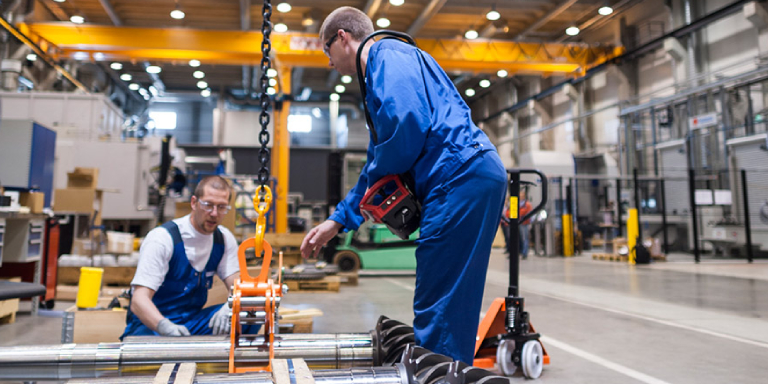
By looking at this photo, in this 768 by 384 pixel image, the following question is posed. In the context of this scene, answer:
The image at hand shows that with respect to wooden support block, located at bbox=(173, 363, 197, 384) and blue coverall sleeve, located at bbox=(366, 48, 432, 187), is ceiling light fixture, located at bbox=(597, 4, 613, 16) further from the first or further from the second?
wooden support block, located at bbox=(173, 363, 197, 384)

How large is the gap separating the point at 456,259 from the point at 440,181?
0.87ft

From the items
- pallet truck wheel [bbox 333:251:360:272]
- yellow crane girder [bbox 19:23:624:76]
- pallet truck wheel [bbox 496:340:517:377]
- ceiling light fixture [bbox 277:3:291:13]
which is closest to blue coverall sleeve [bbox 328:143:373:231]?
pallet truck wheel [bbox 496:340:517:377]

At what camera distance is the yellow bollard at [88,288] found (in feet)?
11.4

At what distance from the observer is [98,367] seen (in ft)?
4.87

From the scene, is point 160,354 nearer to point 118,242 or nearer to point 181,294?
point 181,294

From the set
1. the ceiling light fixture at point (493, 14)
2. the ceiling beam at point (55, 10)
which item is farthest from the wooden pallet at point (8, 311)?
→ the ceiling light fixture at point (493, 14)

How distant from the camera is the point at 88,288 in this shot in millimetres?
3479

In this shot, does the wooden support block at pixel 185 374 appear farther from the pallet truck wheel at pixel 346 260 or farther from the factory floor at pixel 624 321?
the pallet truck wheel at pixel 346 260

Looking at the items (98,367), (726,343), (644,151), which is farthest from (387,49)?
(644,151)

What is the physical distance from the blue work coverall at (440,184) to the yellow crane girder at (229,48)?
12426mm

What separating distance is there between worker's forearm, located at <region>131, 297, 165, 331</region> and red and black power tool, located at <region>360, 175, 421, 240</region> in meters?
1.34

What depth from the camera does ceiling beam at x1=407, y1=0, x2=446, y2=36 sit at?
13867 mm

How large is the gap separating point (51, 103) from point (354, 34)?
1615 centimetres

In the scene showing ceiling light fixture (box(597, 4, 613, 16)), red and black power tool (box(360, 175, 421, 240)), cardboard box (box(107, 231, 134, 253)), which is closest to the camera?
red and black power tool (box(360, 175, 421, 240))
